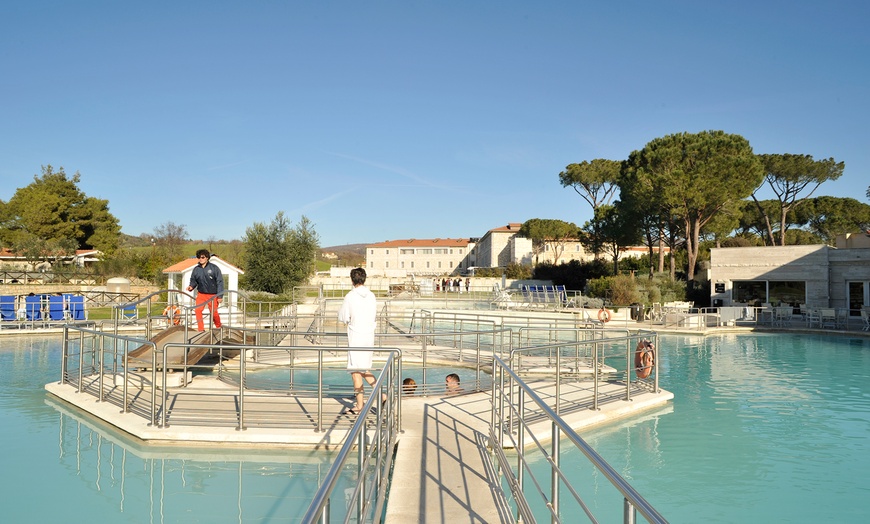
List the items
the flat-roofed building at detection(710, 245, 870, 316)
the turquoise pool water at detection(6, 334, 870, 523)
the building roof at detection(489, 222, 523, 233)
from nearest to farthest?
the turquoise pool water at detection(6, 334, 870, 523), the flat-roofed building at detection(710, 245, 870, 316), the building roof at detection(489, 222, 523, 233)

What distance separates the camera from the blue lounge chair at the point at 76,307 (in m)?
20.7

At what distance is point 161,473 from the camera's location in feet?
21.1

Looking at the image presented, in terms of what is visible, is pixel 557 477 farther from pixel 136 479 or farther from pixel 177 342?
pixel 177 342

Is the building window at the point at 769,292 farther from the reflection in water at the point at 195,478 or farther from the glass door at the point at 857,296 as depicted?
the reflection in water at the point at 195,478

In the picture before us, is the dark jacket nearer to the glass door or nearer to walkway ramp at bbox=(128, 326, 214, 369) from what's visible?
walkway ramp at bbox=(128, 326, 214, 369)

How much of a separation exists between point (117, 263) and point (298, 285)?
50.3ft

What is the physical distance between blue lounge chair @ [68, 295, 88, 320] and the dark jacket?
505 inches

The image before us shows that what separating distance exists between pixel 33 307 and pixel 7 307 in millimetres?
1251

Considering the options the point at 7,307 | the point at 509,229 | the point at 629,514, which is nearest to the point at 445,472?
the point at 629,514

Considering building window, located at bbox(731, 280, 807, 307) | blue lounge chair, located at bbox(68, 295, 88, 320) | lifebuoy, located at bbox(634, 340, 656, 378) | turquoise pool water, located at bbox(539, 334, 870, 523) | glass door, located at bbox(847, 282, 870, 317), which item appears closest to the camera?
turquoise pool water, located at bbox(539, 334, 870, 523)

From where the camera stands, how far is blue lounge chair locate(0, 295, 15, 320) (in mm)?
20556

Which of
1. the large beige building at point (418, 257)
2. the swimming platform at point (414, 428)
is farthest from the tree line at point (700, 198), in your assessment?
the large beige building at point (418, 257)

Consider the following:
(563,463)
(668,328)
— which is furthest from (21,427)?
(668,328)

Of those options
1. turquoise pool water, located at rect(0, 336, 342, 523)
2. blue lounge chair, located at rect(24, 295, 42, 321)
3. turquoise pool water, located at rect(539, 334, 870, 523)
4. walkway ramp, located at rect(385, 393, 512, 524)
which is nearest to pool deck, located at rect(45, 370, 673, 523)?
walkway ramp, located at rect(385, 393, 512, 524)
